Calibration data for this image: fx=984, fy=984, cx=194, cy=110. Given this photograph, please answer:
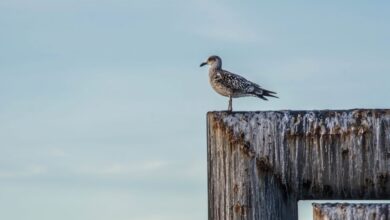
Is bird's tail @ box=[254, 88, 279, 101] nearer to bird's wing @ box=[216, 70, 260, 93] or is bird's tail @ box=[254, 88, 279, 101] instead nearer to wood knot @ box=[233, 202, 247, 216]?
bird's wing @ box=[216, 70, 260, 93]

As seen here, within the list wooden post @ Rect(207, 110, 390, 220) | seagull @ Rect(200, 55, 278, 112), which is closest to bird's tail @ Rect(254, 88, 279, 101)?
seagull @ Rect(200, 55, 278, 112)

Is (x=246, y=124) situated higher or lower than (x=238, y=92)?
lower

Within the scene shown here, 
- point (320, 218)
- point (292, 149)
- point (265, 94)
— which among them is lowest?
point (320, 218)

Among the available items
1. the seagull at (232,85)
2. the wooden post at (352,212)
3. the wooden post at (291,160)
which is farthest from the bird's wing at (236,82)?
the wooden post at (352,212)

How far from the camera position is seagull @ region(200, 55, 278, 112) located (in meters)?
10.2

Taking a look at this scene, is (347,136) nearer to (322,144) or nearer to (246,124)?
(322,144)

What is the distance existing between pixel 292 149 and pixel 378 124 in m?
0.27

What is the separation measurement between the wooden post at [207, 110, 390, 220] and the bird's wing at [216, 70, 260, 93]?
7.26 meters

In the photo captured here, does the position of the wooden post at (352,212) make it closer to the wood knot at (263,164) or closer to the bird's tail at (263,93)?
the wood knot at (263,164)

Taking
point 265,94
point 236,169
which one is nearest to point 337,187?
point 236,169

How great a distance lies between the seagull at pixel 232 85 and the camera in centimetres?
1022

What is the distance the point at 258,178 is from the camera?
3006 mm

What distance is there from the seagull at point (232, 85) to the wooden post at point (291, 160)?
5.84m

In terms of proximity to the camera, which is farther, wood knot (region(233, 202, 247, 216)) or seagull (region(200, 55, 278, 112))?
seagull (region(200, 55, 278, 112))
